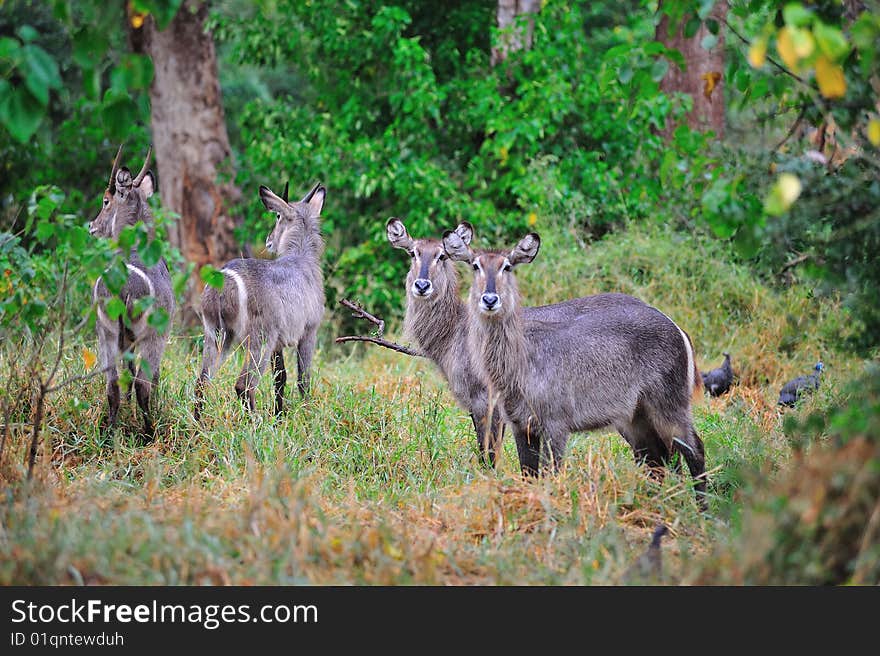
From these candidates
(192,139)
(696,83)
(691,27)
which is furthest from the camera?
(696,83)

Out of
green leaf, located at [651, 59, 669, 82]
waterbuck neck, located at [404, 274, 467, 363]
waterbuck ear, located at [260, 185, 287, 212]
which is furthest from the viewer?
waterbuck ear, located at [260, 185, 287, 212]

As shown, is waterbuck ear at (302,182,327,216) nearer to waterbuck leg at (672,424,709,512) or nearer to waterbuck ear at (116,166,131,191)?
waterbuck ear at (116,166,131,191)

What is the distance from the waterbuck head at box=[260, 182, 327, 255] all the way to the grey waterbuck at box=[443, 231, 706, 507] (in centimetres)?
231

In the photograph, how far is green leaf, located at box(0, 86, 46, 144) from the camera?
3.18 metres

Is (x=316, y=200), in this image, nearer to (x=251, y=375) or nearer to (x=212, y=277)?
(x=251, y=375)

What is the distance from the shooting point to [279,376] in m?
6.49

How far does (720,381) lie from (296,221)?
3027 millimetres

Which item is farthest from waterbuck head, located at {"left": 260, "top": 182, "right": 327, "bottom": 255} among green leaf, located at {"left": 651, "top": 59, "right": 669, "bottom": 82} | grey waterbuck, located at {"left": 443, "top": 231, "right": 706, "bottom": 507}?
green leaf, located at {"left": 651, "top": 59, "right": 669, "bottom": 82}

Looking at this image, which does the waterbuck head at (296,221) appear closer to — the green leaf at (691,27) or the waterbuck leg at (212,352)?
the waterbuck leg at (212,352)

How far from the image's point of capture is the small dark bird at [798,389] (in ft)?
20.4

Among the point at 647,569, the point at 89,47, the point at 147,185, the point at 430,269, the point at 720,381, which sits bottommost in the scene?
Result: the point at 647,569

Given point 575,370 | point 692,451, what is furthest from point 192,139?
point 692,451
